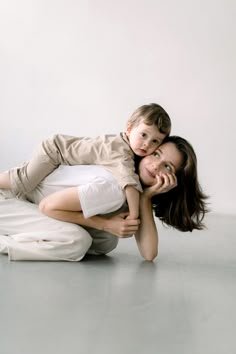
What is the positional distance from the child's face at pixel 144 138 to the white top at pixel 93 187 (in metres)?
0.13

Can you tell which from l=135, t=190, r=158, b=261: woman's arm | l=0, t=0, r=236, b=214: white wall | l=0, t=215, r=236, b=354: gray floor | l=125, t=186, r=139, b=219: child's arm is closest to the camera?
l=0, t=215, r=236, b=354: gray floor

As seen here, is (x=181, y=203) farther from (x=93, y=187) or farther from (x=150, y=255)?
(x=93, y=187)

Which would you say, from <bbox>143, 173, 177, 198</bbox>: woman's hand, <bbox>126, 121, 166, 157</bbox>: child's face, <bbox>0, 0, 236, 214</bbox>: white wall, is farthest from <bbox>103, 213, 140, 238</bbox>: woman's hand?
<bbox>0, 0, 236, 214</bbox>: white wall

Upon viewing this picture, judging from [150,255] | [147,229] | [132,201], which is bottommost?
[150,255]

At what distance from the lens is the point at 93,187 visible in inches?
61.8

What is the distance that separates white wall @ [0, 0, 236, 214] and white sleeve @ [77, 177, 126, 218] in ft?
8.18

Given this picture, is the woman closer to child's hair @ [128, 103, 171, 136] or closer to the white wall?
child's hair @ [128, 103, 171, 136]

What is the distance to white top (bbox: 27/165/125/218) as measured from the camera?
157cm

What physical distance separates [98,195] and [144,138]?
246 mm

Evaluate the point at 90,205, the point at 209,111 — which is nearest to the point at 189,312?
the point at 90,205

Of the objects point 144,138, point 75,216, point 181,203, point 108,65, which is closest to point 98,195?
point 75,216

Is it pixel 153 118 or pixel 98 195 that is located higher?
pixel 153 118

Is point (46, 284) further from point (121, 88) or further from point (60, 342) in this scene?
point (121, 88)

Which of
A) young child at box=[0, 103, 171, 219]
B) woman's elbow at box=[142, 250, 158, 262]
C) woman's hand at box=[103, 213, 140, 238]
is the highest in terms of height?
young child at box=[0, 103, 171, 219]
